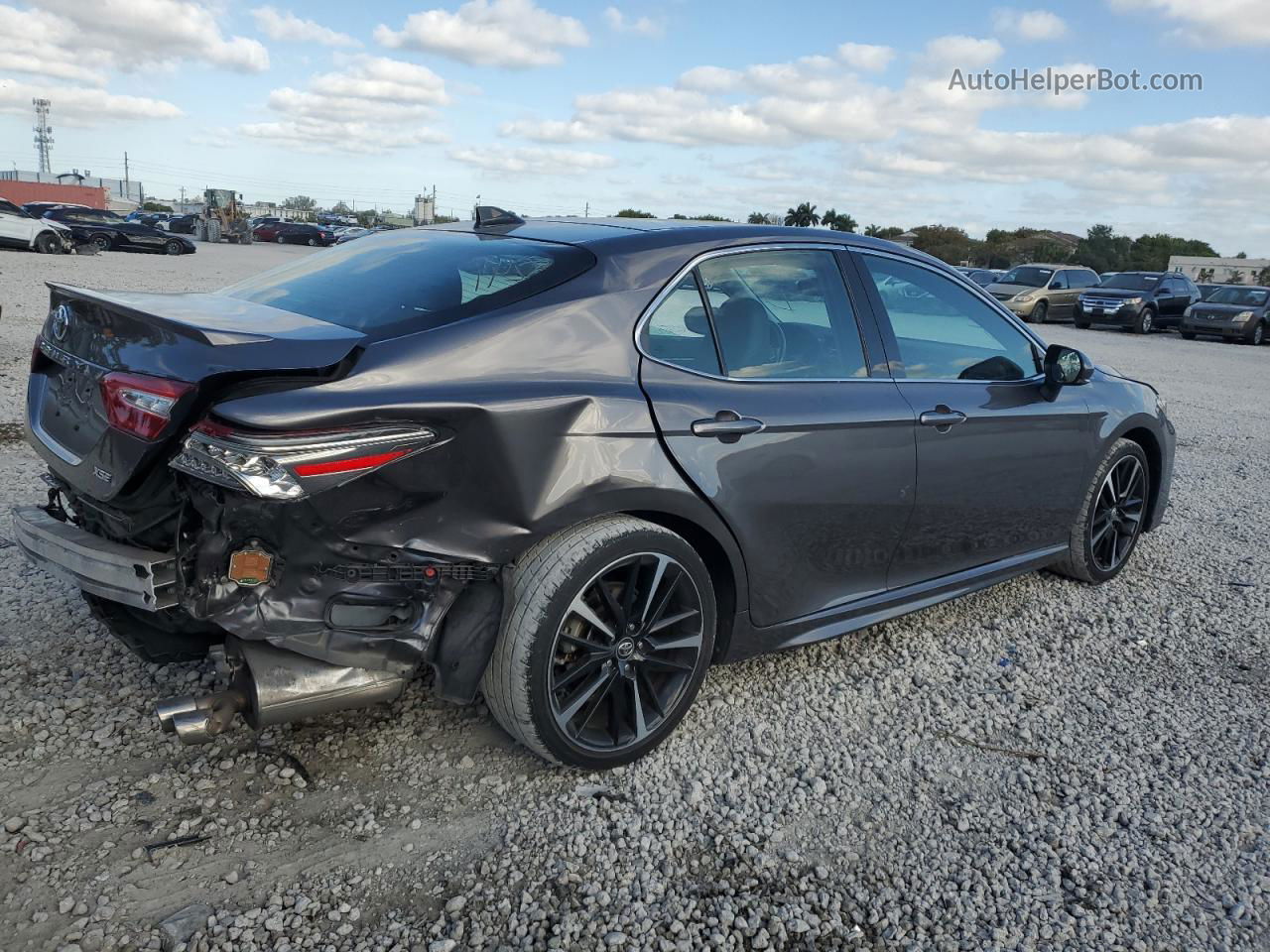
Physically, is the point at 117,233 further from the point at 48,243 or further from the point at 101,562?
the point at 101,562

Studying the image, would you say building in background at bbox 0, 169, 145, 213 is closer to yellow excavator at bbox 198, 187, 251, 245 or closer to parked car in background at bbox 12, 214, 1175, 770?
yellow excavator at bbox 198, 187, 251, 245

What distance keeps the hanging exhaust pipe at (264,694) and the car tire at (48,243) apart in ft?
95.1

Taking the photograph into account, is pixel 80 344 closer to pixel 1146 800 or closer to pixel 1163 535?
pixel 1146 800

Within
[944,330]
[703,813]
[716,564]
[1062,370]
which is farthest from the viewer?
[1062,370]

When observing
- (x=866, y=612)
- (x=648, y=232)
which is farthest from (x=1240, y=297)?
(x=648, y=232)

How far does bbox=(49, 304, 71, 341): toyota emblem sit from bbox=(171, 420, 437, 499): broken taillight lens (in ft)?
2.89

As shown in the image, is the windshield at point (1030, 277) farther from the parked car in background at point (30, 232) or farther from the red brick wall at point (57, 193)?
the red brick wall at point (57, 193)

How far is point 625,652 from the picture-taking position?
2949 millimetres

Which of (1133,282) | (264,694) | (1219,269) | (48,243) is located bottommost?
(48,243)

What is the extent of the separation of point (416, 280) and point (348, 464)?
89cm

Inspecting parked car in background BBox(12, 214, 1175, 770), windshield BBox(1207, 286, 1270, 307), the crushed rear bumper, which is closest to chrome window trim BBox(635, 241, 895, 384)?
parked car in background BBox(12, 214, 1175, 770)

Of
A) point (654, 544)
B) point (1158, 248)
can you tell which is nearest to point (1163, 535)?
point (654, 544)

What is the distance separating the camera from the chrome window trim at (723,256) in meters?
2.99

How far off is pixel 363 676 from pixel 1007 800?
6.25ft
